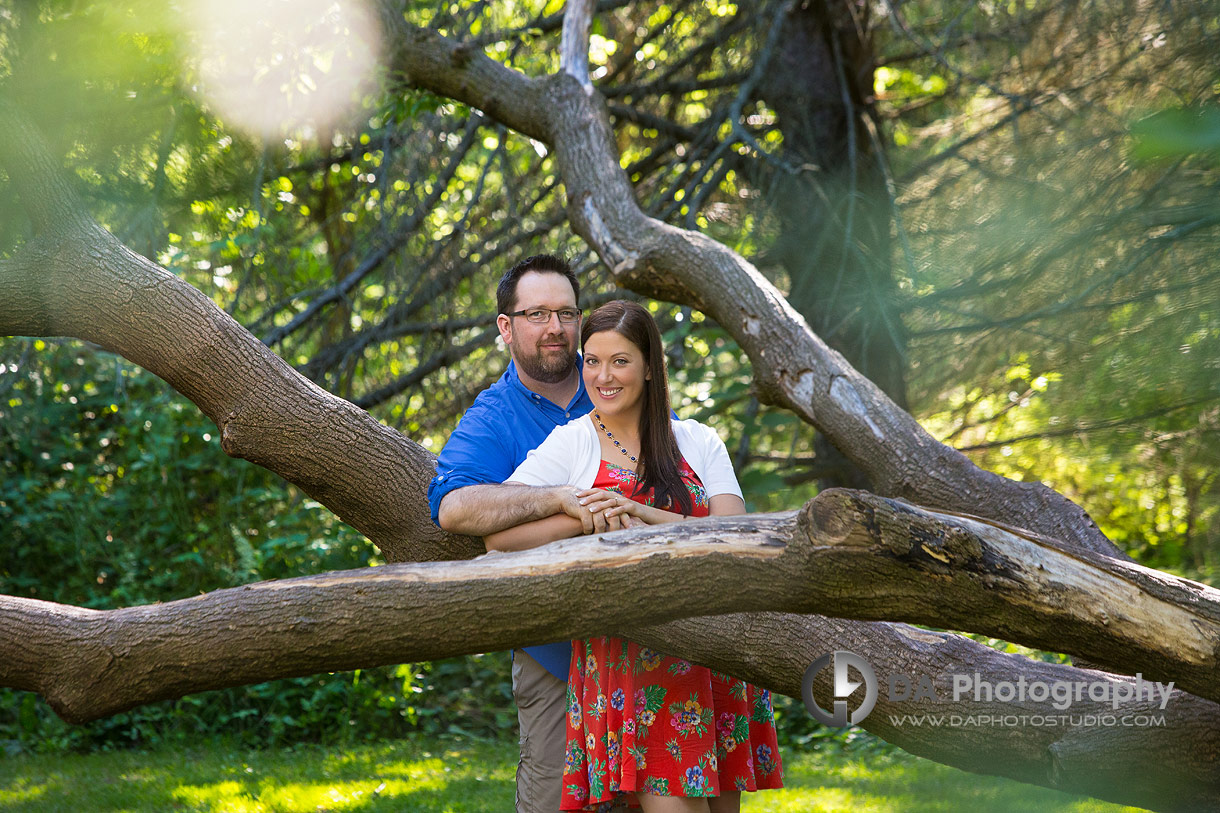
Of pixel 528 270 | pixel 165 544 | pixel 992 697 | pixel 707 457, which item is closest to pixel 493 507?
pixel 707 457

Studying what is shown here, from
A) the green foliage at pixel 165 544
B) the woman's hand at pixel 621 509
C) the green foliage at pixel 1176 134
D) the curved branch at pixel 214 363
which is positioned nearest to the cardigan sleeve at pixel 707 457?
the woman's hand at pixel 621 509

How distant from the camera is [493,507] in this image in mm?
2756

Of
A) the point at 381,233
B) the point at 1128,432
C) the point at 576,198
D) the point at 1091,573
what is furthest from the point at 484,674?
the point at 1091,573

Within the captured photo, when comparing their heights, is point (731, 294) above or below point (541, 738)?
above

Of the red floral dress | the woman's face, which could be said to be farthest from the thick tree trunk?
the woman's face

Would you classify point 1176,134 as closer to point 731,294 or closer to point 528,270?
point 528,270

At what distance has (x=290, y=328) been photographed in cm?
568

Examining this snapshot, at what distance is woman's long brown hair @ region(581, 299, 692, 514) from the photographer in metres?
2.79

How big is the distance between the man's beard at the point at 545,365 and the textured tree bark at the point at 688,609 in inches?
36.0

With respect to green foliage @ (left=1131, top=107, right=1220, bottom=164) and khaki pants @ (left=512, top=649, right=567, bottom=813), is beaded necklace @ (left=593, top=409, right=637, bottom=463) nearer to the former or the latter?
khaki pants @ (left=512, top=649, right=567, bottom=813)

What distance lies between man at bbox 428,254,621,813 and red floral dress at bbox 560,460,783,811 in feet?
0.62

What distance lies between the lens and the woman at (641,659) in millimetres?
2574

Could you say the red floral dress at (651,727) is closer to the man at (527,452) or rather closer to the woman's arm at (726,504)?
the woman's arm at (726,504)

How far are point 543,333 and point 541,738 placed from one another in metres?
1.24
